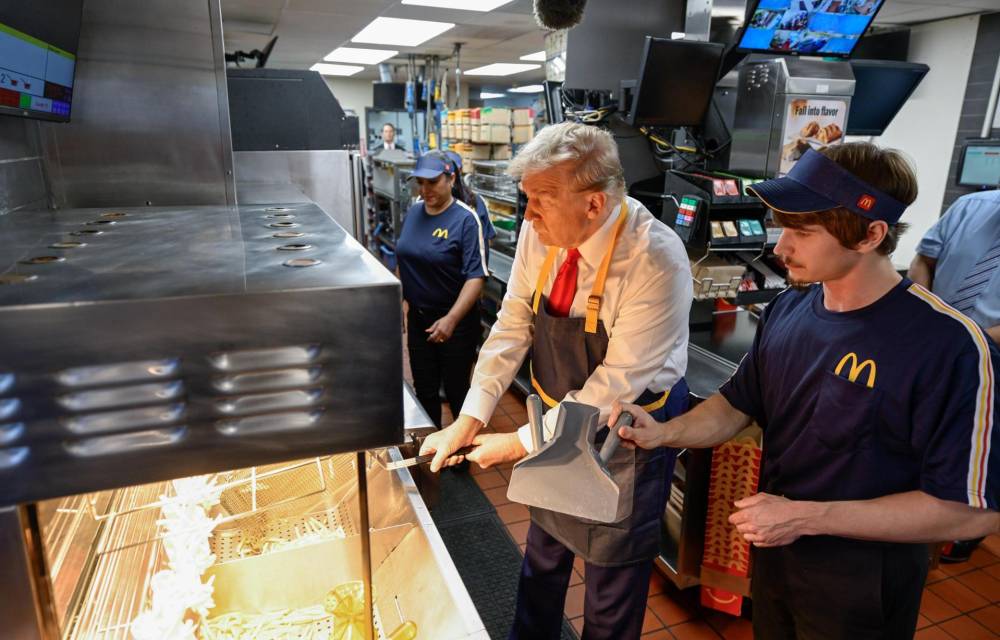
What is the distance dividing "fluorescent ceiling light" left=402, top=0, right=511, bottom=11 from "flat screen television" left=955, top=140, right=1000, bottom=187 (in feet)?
13.9

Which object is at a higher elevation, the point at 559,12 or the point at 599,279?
the point at 559,12

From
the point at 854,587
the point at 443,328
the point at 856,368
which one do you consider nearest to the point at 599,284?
the point at 856,368

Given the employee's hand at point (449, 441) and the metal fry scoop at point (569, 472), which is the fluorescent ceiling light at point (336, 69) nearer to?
the employee's hand at point (449, 441)

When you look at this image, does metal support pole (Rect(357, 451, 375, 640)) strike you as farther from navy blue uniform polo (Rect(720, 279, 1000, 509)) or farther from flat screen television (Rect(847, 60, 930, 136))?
flat screen television (Rect(847, 60, 930, 136))

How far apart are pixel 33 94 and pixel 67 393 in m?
0.94

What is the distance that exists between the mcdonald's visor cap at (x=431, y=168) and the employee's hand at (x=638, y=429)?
2018 mm

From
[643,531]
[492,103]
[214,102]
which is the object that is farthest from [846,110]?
[492,103]

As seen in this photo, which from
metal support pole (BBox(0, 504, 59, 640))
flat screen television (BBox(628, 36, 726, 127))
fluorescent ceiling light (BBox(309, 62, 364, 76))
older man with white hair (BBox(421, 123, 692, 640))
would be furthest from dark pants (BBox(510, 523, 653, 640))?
fluorescent ceiling light (BBox(309, 62, 364, 76))

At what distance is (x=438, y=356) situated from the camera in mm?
3516

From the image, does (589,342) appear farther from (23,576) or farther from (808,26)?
(808,26)

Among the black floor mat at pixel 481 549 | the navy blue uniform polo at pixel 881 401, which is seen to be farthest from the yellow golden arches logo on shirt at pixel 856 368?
the black floor mat at pixel 481 549

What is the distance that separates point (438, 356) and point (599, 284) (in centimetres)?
200

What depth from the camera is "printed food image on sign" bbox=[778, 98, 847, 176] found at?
2.79 m

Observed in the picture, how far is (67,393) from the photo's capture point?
56 cm
